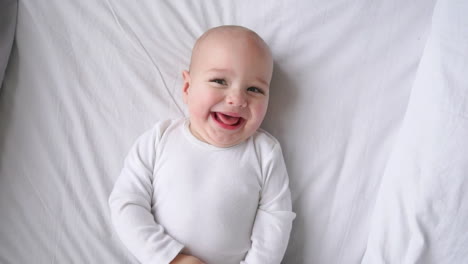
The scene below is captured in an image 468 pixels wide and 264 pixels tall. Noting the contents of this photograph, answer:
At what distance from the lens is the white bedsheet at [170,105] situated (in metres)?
0.95

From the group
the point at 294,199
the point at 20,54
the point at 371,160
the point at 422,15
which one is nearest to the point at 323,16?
the point at 422,15

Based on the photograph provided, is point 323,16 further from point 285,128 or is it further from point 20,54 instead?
point 20,54

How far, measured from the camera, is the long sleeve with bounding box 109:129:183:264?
0.83 metres

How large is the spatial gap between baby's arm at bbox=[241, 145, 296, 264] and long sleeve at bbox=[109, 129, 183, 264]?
7.6 inches

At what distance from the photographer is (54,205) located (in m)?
0.97

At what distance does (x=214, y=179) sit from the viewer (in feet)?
2.93

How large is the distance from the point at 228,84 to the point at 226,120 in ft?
0.29

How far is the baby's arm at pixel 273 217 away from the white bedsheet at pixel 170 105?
8 centimetres

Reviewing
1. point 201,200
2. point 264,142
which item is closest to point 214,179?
point 201,200

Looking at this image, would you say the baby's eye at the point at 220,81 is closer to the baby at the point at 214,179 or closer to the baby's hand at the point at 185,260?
the baby at the point at 214,179

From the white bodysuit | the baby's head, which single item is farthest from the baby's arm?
the baby's head

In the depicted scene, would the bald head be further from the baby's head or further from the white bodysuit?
the white bodysuit

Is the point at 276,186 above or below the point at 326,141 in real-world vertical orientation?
below

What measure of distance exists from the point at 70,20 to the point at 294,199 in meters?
0.80
